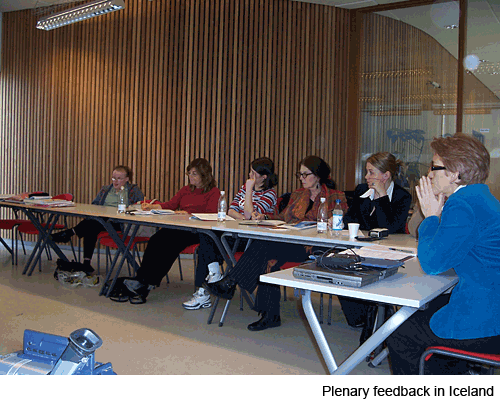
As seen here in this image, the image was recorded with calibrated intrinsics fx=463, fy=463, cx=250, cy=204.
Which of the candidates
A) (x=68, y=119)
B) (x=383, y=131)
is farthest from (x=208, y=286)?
(x=68, y=119)

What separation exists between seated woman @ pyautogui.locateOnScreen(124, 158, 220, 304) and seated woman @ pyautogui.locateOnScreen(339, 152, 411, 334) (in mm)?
1662

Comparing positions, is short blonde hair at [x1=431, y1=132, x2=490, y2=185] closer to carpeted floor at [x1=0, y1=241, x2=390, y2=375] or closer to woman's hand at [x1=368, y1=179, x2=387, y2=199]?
carpeted floor at [x1=0, y1=241, x2=390, y2=375]

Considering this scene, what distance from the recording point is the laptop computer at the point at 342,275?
179cm

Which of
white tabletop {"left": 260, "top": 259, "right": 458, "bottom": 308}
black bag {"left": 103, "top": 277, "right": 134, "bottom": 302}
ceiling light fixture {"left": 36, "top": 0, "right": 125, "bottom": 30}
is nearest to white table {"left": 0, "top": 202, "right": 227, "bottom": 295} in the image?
black bag {"left": 103, "top": 277, "right": 134, "bottom": 302}

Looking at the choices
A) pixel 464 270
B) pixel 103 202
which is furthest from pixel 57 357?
pixel 103 202

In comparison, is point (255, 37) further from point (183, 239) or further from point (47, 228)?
point (47, 228)

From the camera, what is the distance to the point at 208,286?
3623 mm

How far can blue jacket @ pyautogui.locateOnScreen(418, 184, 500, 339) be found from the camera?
1.78 metres

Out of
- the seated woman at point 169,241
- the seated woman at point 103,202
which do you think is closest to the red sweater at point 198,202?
the seated woman at point 169,241

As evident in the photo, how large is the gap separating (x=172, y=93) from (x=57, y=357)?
5487mm

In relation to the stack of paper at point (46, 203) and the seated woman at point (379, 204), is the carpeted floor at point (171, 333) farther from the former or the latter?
the stack of paper at point (46, 203)

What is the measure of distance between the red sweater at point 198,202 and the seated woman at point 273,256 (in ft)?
2.82

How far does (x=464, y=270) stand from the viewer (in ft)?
6.05

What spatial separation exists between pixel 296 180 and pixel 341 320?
258 centimetres
